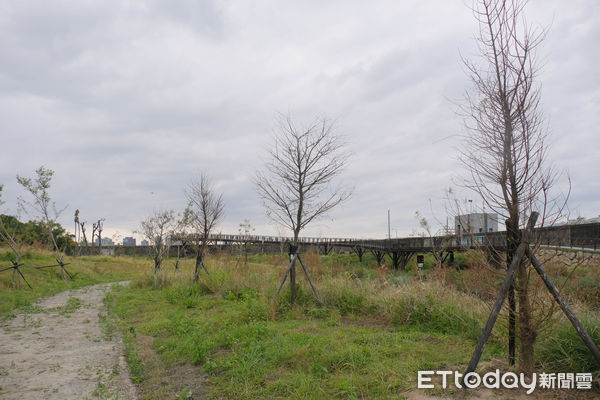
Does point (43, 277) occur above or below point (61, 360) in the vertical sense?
above

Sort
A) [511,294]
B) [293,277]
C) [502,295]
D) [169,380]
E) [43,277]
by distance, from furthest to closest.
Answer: [43,277] < [293,277] < [169,380] < [511,294] < [502,295]

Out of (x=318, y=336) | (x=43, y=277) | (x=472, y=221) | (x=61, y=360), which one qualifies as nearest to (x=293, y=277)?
(x=318, y=336)

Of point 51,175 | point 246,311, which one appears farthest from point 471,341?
point 51,175

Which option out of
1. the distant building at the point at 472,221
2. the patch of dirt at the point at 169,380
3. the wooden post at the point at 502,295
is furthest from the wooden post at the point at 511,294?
the patch of dirt at the point at 169,380

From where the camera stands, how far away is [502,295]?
12.5 ft

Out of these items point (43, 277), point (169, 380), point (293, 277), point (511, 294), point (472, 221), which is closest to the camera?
point (511, 294)

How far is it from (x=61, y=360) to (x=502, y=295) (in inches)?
236

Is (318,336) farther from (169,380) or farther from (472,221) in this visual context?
(472,221)

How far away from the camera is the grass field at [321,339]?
427cm

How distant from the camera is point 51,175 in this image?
21031mm

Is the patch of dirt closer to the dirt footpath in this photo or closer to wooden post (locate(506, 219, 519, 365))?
the dirt footpath

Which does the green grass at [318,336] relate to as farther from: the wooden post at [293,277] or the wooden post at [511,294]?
the wooden post at [511,294]

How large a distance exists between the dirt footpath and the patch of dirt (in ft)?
0.71

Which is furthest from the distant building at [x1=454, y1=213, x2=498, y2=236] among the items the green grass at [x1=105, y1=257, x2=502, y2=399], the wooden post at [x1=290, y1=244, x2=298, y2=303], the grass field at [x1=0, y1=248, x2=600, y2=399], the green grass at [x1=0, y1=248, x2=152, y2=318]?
the green grass at [x1=0, y1=248, x2=152, y2=318]
